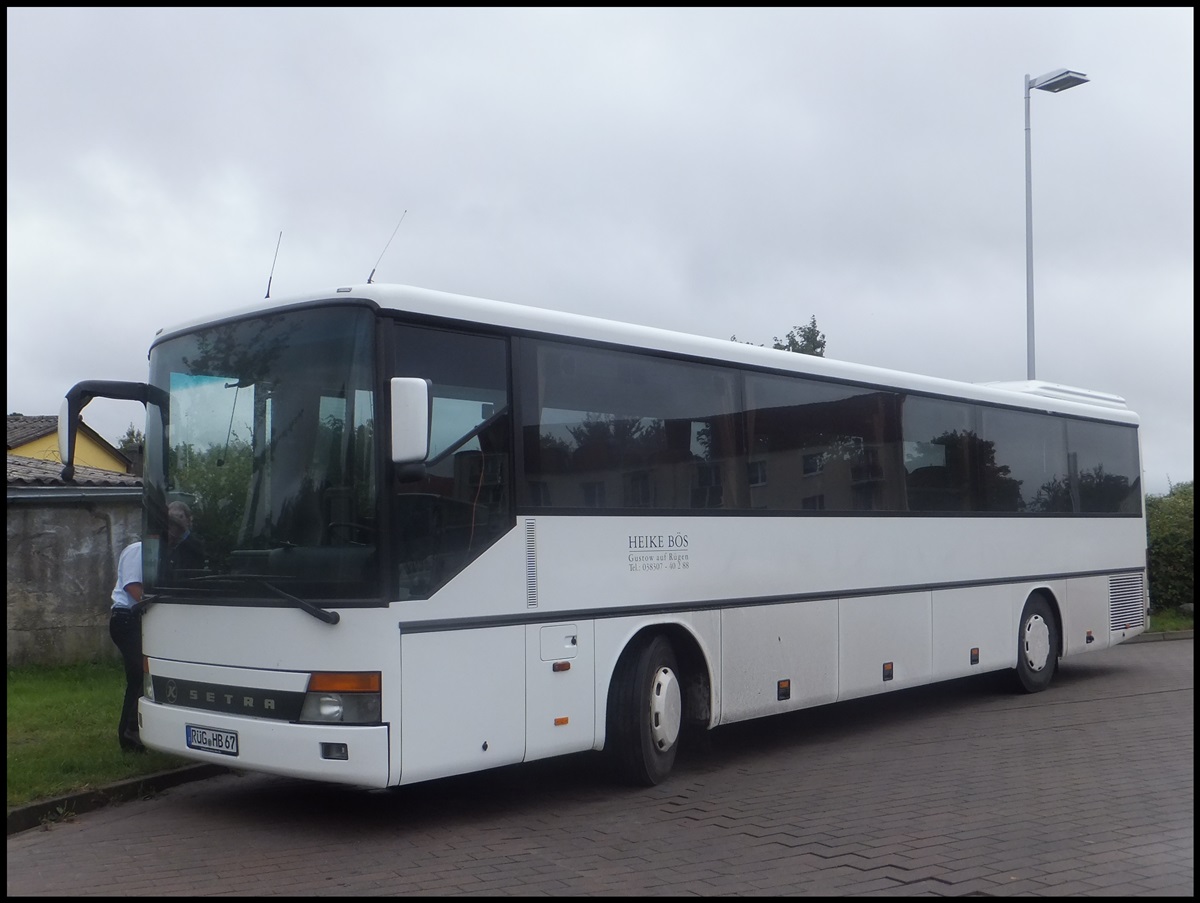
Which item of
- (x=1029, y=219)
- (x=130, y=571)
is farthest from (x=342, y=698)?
(x=1029, y=219)

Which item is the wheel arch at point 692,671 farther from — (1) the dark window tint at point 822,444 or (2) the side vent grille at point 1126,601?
(2) the side vent grille at point 1126,601

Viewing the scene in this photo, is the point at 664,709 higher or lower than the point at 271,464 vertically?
lower

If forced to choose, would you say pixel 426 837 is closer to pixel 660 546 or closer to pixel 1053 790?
pixel 660 546

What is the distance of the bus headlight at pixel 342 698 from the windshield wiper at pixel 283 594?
0.36m

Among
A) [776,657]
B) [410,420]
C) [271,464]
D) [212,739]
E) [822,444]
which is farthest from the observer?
[822,444]

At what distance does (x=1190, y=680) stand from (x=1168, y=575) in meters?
10.2

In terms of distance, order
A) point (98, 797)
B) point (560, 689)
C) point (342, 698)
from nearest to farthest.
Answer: point (342, 698), point (560, 689), point (98, 797)

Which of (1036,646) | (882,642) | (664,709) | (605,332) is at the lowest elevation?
(1036,646)

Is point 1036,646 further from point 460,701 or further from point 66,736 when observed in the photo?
point 66,736

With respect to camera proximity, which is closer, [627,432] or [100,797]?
[100,797]

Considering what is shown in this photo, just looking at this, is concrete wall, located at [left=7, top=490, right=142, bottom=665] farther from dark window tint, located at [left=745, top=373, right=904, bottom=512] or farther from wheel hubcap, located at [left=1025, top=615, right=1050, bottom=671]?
wheel hubcap, located at [left=1025, top=615, right=1050, bottom=671]

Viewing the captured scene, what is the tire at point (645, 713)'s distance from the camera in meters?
9.39

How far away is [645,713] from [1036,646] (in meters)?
7.72

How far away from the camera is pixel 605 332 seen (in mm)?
9617
